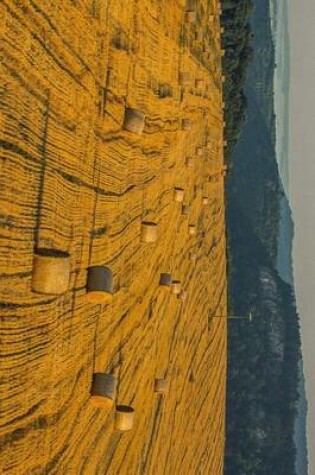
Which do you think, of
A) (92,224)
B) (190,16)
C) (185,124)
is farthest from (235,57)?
(92,224)

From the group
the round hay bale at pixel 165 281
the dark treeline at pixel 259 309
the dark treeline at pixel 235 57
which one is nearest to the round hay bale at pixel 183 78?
the round hay bale at pixel 165 281

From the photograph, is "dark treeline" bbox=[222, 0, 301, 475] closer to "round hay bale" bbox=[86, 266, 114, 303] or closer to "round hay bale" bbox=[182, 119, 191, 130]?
"round hay bale" bbox=[182, 119, 191, 130]

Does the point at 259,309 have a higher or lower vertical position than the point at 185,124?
lower

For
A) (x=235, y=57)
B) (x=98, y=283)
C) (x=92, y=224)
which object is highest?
(x=235, y=57)

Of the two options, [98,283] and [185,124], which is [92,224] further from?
[185,124]

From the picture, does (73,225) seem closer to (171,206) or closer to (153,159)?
(153,159)

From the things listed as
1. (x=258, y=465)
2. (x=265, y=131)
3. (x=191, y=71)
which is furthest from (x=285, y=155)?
(x=191, y=71)
